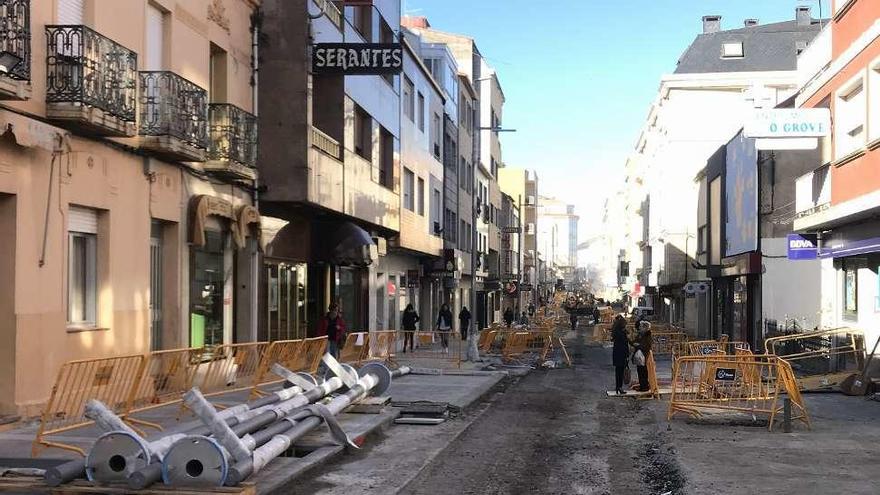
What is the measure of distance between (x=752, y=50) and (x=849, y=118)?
118ft

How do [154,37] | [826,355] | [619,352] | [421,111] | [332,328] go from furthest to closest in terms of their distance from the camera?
[421,111], [332,328], [826,355], [619,352], [154,37]

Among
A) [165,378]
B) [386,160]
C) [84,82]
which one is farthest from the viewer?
[386,160]

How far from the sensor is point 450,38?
192 ft

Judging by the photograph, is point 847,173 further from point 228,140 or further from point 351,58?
point 228,140

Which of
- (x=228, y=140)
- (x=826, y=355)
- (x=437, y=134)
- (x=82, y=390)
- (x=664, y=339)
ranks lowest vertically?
(x=664, y=339)

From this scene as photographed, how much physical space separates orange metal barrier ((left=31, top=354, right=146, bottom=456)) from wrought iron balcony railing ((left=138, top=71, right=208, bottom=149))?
221 inches

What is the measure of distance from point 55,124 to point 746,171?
76.2 ft

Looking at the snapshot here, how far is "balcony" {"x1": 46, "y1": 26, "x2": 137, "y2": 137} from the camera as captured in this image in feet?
37.4

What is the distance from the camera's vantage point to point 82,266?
42.1 feet

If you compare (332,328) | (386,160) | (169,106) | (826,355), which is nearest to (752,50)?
(386,160)

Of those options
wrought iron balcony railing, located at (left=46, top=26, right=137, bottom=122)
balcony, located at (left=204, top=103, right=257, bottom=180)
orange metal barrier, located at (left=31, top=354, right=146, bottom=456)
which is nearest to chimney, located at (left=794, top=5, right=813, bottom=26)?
balcony, located at (left=204, top=103, right=257, bottom=180)

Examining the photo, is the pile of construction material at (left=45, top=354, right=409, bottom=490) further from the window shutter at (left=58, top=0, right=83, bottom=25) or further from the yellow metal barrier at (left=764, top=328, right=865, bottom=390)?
the yellow metal barrier at (left=764, top=328, right=865, bottom=390)

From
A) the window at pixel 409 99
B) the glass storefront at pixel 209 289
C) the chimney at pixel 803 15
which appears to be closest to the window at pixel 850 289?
the glass storefront at pixel 209 289

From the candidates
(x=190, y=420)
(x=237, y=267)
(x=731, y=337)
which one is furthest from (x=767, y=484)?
(x=731, y=337)
